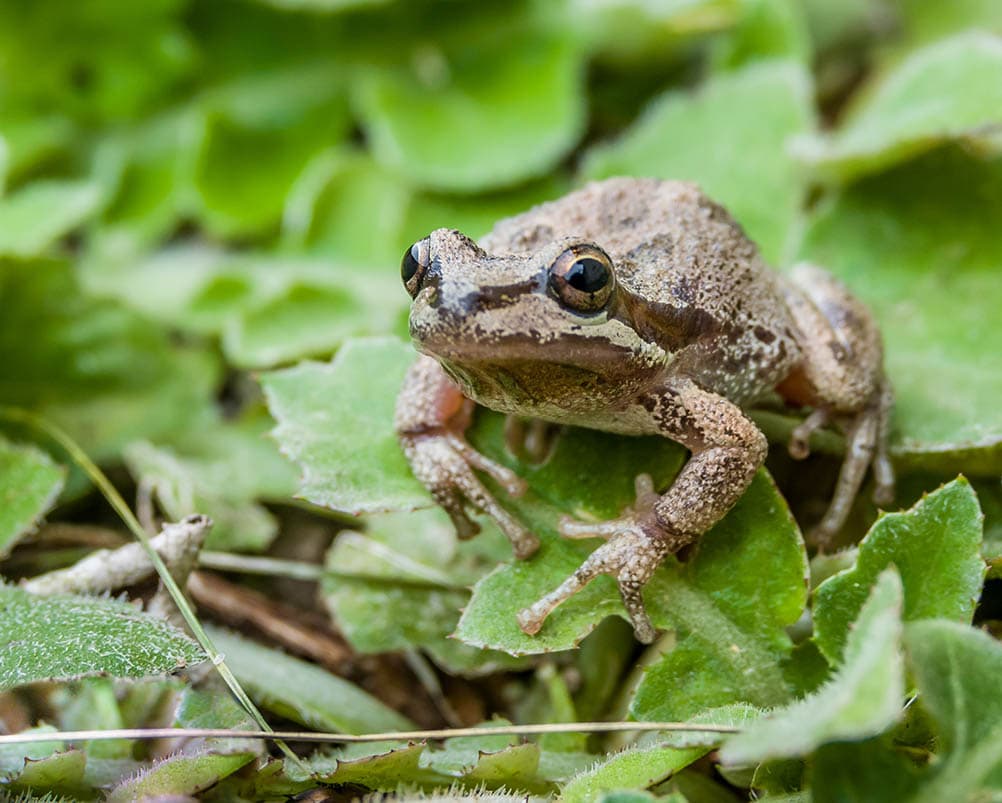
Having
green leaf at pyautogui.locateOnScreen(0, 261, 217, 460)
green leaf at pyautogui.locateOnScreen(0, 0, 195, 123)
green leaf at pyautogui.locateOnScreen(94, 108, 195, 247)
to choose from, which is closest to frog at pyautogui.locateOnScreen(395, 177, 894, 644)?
green leaf at pyautogui.locateOnScreen(0, 261, 217, 460)

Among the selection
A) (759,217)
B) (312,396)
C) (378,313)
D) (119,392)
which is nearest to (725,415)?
(312,396)

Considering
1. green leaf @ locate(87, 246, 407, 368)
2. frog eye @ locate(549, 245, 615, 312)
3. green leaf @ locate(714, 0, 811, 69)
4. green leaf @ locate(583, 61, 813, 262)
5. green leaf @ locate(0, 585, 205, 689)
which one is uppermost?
green leaf @ locate(714, 0, 811, 69)

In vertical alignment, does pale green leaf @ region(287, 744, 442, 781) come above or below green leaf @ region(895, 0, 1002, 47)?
below

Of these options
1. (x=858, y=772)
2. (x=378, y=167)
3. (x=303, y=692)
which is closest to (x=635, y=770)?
(x=858, y=772)

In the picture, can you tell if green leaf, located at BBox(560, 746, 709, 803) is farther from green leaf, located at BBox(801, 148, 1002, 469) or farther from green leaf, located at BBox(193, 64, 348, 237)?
green leaf, located at BBox(193, 64, 348, 237)

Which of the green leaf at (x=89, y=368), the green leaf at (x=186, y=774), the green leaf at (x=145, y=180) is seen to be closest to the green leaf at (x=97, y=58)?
the green leaf at (x=145, y=180)

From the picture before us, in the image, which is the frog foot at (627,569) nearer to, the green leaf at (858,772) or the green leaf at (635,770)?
the green leaf at (635,770)
